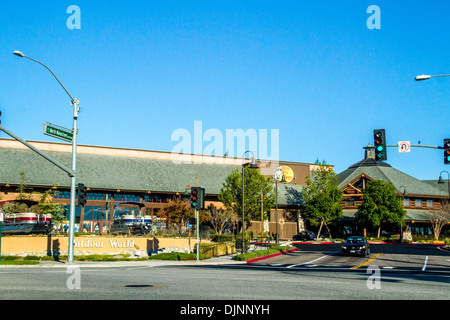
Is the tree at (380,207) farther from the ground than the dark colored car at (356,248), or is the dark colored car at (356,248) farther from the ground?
the tree at (380,207)

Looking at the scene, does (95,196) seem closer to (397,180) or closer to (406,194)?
(406,194)

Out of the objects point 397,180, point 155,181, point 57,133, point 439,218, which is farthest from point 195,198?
point 397,180

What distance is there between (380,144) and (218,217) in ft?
113

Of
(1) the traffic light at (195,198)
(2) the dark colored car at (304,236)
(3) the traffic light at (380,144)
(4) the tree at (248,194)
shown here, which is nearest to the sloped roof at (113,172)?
(4) the tree at (248,194)

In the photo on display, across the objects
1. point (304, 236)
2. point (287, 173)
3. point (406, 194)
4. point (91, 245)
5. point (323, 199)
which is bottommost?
point (304, 236)

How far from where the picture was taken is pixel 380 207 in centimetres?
6188

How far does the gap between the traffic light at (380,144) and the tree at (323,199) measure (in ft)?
131

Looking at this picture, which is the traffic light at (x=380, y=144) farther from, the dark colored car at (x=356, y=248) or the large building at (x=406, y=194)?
the large building at (x=406, y=194)

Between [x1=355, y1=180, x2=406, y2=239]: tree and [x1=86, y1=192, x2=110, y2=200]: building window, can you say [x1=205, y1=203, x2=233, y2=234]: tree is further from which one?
[x1=355, y1=180, x2=406, y2=239]: tree

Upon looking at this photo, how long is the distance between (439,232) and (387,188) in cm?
1100

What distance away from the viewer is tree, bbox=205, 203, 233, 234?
55906mm

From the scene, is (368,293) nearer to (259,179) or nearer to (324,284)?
(324,284)

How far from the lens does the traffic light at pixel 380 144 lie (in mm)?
23828

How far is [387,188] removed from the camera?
63125 millimetres
